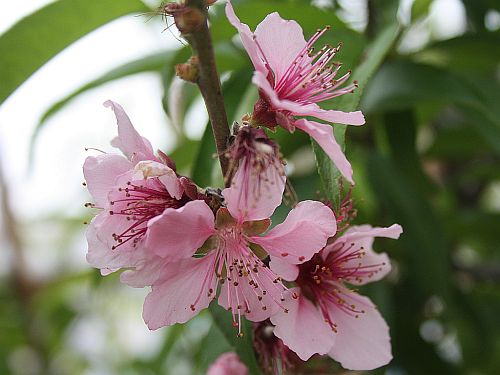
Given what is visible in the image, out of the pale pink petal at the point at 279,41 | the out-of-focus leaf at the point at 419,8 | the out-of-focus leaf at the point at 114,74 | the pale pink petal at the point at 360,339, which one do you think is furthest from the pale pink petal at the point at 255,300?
the out-of-focus leaf at the point at 419,8

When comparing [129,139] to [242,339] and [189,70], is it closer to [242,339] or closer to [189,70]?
[189,70]

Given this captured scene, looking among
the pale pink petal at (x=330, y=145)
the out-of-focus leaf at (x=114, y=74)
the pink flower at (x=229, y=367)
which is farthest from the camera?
the out-of-focus leaf at (x=114, y=74)

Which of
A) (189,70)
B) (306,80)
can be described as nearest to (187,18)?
(189,70)

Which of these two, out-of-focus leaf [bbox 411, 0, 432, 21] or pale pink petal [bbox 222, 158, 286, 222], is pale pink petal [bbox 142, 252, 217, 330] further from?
out-of-focus leaf [bbox 411, 0, 432, 21]

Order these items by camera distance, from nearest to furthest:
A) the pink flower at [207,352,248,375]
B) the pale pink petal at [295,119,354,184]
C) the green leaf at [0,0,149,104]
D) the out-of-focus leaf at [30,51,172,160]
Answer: the pale pink petal at [295,119,354,184], the pink flower at [207,352,248,375], the green leaf at [0,0,149,104], the out-of-focus leaf at [30,51,172,160]

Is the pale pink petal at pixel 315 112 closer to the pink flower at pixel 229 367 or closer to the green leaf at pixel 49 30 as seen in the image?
the pink flower at pixel 229 367

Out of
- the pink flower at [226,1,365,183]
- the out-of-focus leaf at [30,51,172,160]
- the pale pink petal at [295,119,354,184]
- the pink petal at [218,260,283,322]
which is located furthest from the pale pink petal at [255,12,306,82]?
the out-of-focus leaf at [30,51,172,160]

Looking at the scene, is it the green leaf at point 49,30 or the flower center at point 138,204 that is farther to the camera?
the green leaf at point 49,30

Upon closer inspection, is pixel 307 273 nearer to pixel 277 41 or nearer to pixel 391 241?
pixel 277 41
